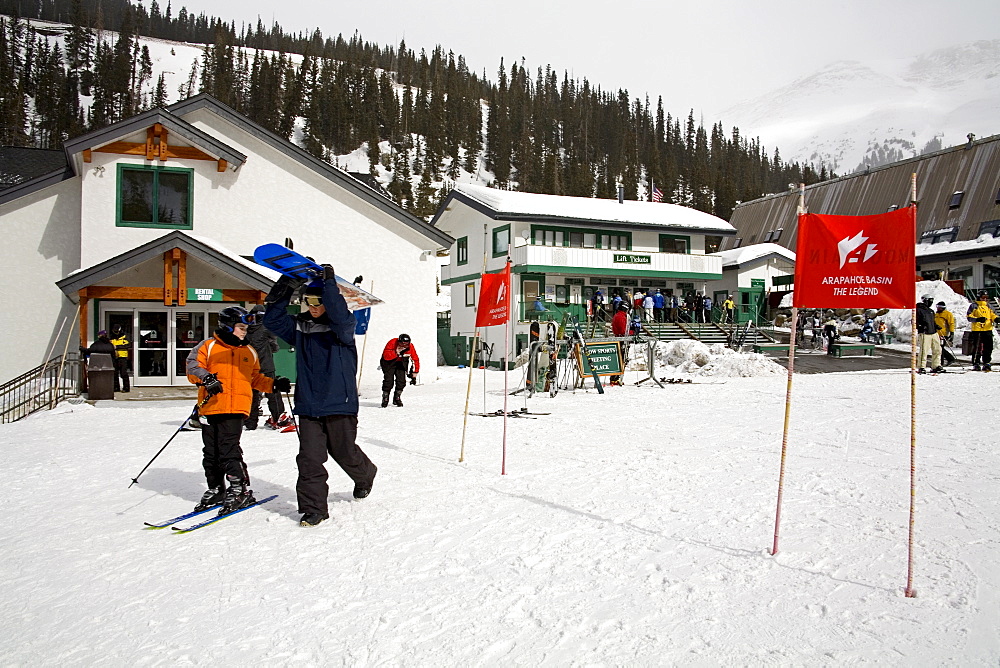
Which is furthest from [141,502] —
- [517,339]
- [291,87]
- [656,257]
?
[291,87]

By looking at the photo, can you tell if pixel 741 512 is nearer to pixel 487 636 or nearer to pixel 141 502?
pixel 487 636

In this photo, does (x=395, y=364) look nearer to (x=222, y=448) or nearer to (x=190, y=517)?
(x=222, y=448)

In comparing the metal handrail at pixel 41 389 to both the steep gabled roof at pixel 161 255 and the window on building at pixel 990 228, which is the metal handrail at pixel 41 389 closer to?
the steep gabled roof at pixel 161 255

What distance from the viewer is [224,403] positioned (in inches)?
224

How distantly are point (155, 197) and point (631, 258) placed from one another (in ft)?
76.0

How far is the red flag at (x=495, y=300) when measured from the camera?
9.01 meters

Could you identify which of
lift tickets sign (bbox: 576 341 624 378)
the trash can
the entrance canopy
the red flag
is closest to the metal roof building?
lift tickets sign (bbox: 576 341 624 378)

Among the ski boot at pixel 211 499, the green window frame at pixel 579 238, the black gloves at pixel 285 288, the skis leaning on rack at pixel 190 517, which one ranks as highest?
the green window frame at pixel 579 238

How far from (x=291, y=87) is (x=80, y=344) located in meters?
91.8

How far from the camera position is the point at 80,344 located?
16922 mm

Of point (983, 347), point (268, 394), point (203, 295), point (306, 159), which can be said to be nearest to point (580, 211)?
point (306, 159)

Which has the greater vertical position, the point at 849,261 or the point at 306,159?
the point at 306,159

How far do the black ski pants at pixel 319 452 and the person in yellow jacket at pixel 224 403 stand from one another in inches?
30.0

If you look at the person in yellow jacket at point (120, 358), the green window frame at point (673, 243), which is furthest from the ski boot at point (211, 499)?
the green window frame at point (673, 243)
